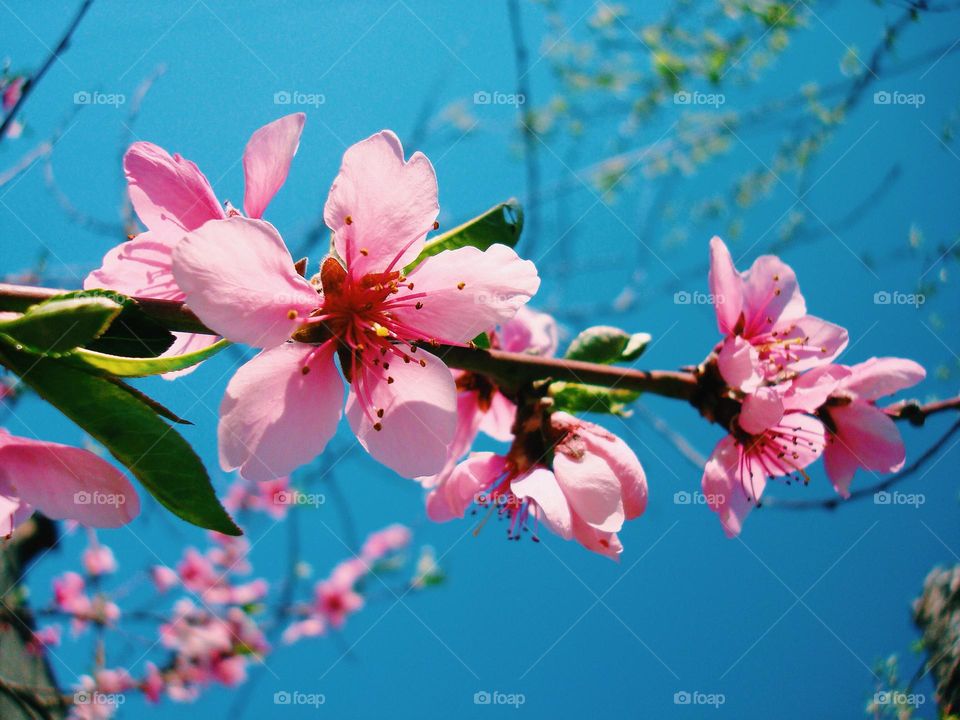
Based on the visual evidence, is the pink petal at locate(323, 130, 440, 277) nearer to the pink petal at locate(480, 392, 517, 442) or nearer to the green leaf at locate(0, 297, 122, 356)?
the green leaf at locate(0, 297, 122, 356)

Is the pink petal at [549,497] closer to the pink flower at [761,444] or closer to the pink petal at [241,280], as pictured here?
the pink flower at [761,444]

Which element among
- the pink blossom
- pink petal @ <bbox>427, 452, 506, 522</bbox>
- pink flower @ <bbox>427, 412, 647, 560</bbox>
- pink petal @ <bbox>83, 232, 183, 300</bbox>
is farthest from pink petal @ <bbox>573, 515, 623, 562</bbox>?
the pink blossom

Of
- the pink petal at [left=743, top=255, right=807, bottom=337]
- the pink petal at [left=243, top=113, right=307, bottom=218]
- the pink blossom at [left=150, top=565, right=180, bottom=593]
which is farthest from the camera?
the pink blossom at [left=150, top=565, right=180, bottom=593]

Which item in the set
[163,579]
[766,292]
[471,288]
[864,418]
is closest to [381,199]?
[471,288]

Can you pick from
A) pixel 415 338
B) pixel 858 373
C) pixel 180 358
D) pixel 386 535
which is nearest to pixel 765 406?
pixel 858 373

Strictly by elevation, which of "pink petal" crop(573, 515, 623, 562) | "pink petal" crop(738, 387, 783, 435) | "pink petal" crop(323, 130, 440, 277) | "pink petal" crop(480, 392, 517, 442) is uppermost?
"pink petal" crop(323, 130, 440, 277)

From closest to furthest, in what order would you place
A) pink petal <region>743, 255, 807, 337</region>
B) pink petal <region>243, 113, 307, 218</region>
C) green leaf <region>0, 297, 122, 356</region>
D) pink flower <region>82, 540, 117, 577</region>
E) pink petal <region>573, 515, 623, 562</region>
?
green leaf <region>0, 297, 122, 356</region>, pink petal <region>243, 113, 307, 218</region>, pink petal <region>573, 515, 623, 562</region>, pink petal <region>743, 255, 807, 337</region>, pink flower <region>82, 540, 117, 577</region>

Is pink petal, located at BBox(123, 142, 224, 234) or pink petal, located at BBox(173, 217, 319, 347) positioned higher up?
pink petal, located at BBox(123, 142, 224, 234)
